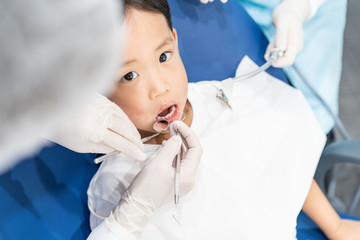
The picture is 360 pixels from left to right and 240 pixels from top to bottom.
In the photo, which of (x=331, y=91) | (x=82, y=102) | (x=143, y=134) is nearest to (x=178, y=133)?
(x=143, y=134)

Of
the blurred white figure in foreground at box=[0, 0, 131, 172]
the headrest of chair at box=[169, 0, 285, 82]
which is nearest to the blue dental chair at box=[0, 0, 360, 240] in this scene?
the headrest of chair at box=[169, 0, 285, 82]

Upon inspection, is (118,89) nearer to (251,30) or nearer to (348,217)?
(251,30)

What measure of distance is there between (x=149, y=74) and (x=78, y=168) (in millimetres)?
365

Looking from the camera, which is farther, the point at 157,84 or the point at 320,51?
the point at 320,51

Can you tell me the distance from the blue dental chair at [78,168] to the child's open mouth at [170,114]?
0.87ft

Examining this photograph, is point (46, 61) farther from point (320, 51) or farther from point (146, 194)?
point (320, 51)

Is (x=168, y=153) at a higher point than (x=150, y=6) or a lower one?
lower

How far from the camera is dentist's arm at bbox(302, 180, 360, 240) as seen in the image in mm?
1026

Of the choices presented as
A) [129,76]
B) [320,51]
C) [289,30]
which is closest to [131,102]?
[129,76]

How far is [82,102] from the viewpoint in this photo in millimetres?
247

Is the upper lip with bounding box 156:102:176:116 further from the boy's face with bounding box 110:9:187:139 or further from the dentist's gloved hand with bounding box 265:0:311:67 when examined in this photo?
the dentist's gloved hand with bounding box 265:0:311:67

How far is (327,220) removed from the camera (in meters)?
1.02

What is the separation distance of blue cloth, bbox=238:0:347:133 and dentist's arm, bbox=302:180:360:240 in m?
0.35

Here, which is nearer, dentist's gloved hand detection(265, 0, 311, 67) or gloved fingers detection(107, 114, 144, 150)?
gloved fingers detection(107, 114, 144, 150)
